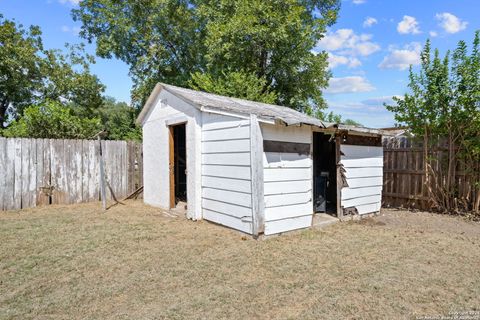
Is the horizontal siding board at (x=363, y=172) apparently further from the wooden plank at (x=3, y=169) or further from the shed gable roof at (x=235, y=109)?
the wooden plank at (x=3, y=169)

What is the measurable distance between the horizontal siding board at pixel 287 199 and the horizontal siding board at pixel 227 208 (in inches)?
Result: 15.0

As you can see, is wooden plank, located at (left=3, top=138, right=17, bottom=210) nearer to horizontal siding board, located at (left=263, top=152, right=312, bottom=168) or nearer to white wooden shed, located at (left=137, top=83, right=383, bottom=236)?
white wooden shed, located at (left=137, top=83, right=383, bottom=236)

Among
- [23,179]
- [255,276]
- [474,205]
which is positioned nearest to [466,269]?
[255,276]

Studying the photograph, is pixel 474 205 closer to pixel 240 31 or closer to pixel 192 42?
pixel 240 31

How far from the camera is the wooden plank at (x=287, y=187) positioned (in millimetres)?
5117

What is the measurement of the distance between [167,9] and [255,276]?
57.0ft

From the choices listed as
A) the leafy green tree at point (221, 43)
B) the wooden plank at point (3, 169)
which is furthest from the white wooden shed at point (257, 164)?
the leafy green tree at point (221, 43)

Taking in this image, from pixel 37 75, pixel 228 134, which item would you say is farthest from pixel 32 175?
pixel 37 75

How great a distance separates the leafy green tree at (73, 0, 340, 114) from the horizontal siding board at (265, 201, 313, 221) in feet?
25.2

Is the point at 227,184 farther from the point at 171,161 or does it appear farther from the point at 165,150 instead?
the point at 165,150

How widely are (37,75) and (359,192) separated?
18.6m

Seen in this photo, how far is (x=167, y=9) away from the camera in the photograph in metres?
16.9

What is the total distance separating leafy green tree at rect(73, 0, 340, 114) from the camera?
13.5 meters

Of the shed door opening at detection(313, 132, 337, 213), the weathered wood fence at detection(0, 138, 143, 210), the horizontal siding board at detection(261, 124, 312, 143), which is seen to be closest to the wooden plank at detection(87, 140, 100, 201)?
→ the weathered wood fence at detection(0, 138, 143, 210)
